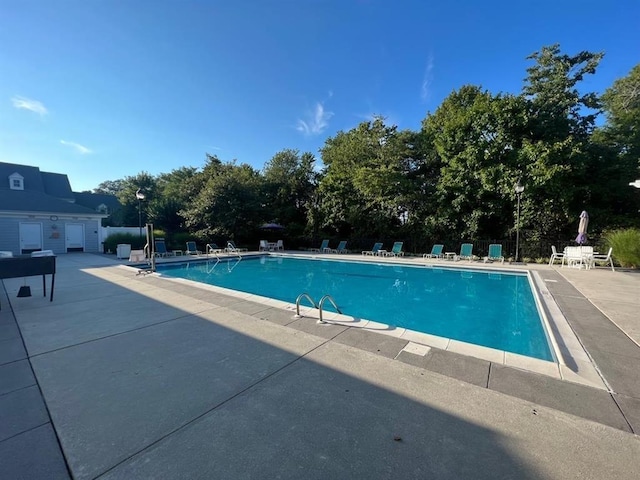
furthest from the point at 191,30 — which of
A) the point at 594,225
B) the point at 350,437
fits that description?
the point at 594,225

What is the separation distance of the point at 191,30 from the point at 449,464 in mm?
12451

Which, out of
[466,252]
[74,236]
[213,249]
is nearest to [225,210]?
[213,249]

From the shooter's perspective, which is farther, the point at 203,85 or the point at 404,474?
the point at 203,85

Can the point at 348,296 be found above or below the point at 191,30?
below

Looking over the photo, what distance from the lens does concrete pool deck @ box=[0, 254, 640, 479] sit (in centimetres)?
170

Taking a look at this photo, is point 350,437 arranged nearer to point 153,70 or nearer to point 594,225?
point 153,70

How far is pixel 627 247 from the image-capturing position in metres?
10.0

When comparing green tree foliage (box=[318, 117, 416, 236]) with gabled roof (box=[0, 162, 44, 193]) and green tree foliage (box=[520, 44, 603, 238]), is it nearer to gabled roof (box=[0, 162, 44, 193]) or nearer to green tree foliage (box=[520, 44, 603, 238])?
green tree foliage (box=[520, 44, 603, 238])

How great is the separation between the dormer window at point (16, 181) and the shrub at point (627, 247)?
119ft

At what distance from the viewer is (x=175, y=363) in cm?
305

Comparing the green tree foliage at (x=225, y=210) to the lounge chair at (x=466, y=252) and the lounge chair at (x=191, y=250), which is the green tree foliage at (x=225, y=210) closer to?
the lounge chair at (x=191, y=250)

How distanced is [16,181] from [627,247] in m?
36.6

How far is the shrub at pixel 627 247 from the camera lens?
9931mm

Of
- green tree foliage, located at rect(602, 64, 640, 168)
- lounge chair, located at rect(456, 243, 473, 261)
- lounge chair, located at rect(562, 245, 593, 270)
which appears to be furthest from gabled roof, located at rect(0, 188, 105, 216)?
green tree foliage, located at rect(602, 64, 640, 168)
